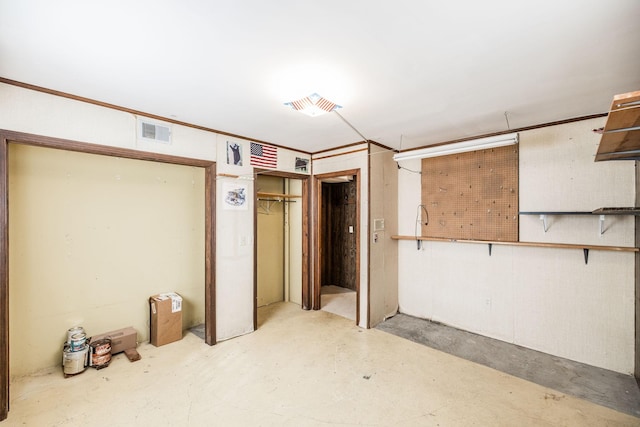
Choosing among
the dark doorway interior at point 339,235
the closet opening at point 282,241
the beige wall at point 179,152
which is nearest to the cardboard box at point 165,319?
the beige wall at point 179,152

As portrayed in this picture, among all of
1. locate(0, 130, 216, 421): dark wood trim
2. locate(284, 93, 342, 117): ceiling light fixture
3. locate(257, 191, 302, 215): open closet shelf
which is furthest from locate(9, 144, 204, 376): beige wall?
locate(284, 93, 342, 117): ceiling light fixture

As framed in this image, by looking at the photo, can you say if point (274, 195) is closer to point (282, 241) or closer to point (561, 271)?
point (282, 241)

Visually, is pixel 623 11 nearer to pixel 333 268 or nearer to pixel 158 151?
pixel 158 151

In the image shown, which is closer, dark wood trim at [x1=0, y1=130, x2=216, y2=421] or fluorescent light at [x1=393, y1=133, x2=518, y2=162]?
dark wood trim at [x1=0, y1=130, x2=216, y2=421]

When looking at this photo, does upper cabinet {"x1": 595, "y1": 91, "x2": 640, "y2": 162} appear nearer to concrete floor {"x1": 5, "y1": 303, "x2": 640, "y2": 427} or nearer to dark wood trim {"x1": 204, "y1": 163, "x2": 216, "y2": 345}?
concrete floor {"x1": 5, "y1": 303, "x2": 640, "y2": 427}

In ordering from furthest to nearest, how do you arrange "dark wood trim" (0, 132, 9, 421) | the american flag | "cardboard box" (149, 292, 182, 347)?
the american flag
"cardboard box" (149, 292, 182, 347)
"dark wood trim" (0, 132, 9, 421)

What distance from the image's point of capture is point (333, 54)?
1.76 meters

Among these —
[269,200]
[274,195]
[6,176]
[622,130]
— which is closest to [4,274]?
[6,176]

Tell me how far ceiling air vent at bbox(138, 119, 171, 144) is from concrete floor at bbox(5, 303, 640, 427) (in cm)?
233

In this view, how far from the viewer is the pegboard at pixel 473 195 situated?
3332 mm

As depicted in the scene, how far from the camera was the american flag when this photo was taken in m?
3.67

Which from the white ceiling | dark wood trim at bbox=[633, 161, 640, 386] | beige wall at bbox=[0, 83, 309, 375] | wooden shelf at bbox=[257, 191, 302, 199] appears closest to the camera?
the white ceiling

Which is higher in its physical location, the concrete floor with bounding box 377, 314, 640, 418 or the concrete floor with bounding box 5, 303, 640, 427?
the concrete floor with bounding box 5, 303, 640, 427

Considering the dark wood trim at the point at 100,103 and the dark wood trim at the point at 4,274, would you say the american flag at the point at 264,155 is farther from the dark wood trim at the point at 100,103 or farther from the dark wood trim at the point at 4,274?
the dark wood trim at the point at 4,274
